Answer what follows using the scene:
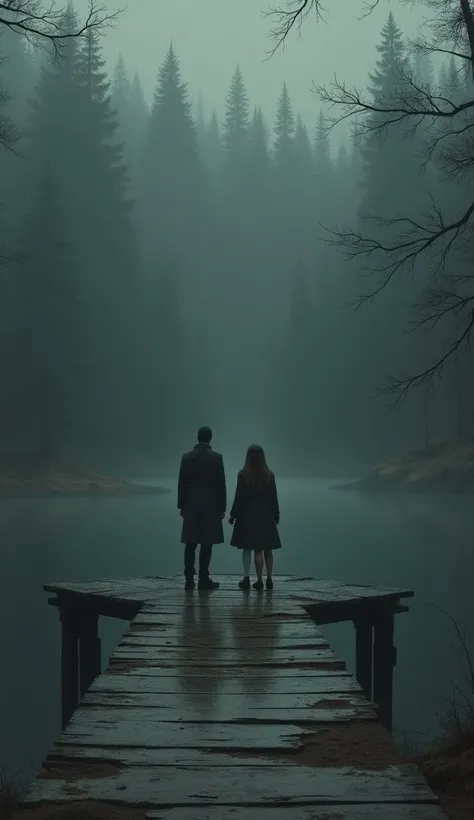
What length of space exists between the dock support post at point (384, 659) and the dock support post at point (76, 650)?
3.51 meters

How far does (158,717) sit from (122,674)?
45.8 inches

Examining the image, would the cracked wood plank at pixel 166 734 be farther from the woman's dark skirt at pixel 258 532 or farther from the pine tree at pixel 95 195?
the pine tree at pixel 95 195

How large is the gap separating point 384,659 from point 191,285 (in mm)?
66710

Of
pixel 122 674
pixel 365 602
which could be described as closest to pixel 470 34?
pixel 365 602

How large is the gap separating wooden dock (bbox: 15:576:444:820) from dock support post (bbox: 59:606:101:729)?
8.71ft

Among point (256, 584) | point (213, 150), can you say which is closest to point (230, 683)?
point (256, 584)

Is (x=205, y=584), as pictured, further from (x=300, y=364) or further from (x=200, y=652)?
(x=300, y=364)

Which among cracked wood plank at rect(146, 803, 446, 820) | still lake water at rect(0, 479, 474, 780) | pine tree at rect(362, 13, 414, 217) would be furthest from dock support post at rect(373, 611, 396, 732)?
pine tree at rect(362, 13, 414, 217)

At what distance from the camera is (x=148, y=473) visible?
5131cm

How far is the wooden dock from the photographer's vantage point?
3.84 m

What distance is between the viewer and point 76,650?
1163cm

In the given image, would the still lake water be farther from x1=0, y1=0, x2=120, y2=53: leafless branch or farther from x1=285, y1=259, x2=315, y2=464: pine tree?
x1=285, y1=259, x2=315, y2=464: pine tree

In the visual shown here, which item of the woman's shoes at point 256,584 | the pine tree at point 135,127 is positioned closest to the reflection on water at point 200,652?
the woman's shoes at point 256,584

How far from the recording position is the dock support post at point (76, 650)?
11531 mm
